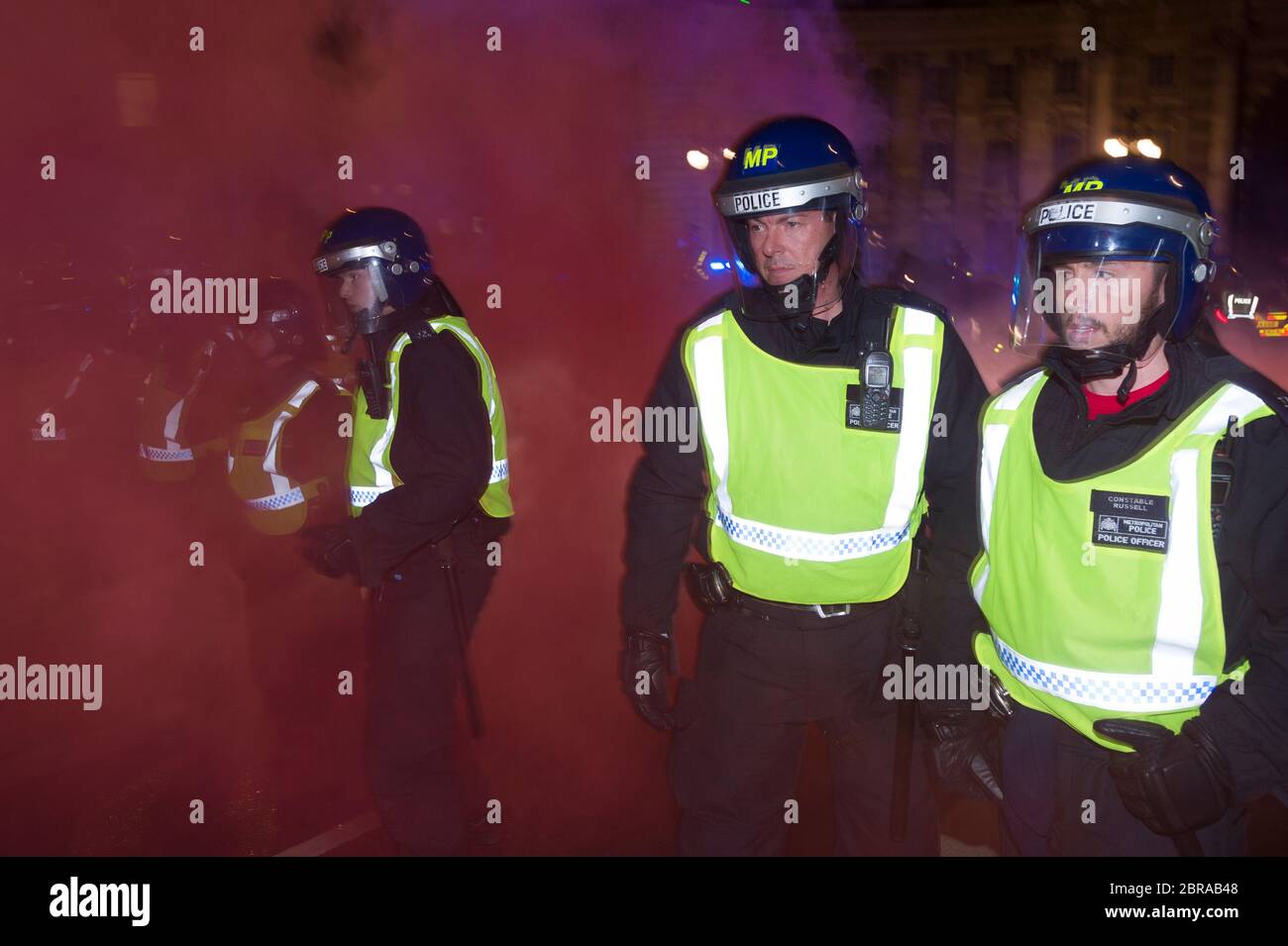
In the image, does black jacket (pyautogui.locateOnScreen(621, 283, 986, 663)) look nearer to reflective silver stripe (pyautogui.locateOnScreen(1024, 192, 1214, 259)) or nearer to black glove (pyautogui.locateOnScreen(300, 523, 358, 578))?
reflective silver stripe (pyautogui.locateOnScreen(1024, 192, 1214, 259))

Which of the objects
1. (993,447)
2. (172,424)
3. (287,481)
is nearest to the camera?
(993,447)

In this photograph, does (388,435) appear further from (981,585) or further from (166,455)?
(166,455)

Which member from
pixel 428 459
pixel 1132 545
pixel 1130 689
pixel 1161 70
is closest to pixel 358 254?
pixel 428 459

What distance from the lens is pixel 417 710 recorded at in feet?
10.6

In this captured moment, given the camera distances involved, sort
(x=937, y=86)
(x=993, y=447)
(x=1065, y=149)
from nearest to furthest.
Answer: (x=993, y=447) < (x=1065, y=149) < (x=937, y=86)

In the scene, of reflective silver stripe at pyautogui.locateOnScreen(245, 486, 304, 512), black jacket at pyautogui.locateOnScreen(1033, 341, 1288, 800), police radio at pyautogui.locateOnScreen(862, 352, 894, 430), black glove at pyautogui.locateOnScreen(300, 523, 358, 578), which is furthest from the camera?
reflective silver stripe at pyautogui.locateOnScreen(245, 486, 304, 512)

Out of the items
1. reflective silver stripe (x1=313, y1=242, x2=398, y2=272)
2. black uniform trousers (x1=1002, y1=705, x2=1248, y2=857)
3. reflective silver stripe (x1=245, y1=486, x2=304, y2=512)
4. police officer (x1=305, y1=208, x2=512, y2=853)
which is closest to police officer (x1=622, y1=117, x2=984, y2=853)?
black uniform trousers (x1=1002, y1=705, x2=1248, y2=857)

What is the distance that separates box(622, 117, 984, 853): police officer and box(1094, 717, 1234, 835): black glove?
57 centimetres

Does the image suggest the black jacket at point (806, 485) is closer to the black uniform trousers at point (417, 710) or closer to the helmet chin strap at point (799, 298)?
the helmet chin strap at point (799, 298)

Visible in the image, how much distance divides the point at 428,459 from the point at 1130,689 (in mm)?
2054

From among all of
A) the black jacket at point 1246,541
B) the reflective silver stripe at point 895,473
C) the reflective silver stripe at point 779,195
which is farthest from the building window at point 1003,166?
the black jacket at point 1246,541

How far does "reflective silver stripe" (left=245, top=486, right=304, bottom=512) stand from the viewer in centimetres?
420

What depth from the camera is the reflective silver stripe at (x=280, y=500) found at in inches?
165

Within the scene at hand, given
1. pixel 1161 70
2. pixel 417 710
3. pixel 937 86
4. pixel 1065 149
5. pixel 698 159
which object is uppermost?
pixel 1161 70
